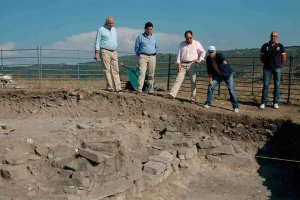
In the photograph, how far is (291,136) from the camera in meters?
11.1

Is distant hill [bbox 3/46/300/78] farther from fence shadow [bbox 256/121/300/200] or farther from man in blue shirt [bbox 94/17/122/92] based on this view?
fence shadow [bbox 256/121/300/200]

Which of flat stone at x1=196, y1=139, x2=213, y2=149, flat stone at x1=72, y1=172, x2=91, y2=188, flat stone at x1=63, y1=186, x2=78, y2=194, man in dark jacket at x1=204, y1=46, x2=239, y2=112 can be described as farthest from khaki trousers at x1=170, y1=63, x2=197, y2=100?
flat stone at x1=63, y1=186, x2=78, y2=194

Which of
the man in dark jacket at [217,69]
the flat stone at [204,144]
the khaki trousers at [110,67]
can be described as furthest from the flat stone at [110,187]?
the khaki trousers at [110,67]

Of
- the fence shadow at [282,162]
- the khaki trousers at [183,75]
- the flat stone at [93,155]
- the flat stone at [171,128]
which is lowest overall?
the fence shadow at [282,162]

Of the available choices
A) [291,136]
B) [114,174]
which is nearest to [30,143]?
[114,174]

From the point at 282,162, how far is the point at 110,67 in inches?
218

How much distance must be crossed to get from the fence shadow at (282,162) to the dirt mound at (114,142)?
0.03 m

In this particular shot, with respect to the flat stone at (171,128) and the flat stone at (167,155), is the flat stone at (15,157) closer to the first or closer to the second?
the flat stone at (167,155)

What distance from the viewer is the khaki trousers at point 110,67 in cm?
1223

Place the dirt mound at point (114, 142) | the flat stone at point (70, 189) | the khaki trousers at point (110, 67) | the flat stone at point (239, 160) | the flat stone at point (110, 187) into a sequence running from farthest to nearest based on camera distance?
the khaki trousers at point (110, 67)
the flat stone at point (239, 160)
the dirt mound at point (114, 142)
the flat stone at point (110, 187)
the flat stone at point (70, 189)

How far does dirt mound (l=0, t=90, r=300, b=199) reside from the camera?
8.19 meters

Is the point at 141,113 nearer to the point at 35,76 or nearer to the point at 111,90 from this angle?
the point at 111,90

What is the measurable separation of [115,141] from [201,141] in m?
2.74

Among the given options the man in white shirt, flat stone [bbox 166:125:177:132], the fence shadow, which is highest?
the man in white shirt
